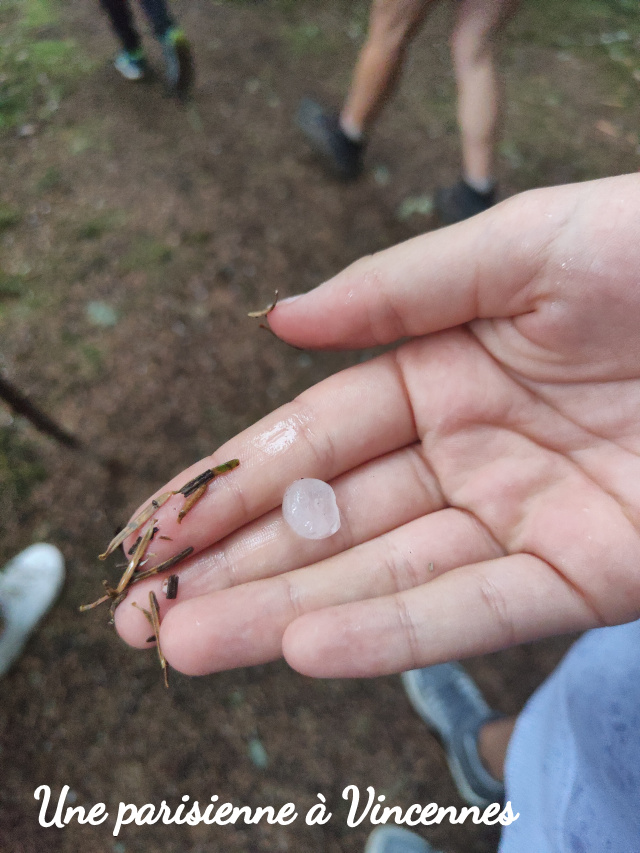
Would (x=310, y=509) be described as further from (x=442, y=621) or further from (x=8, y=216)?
(x=8, y=216)

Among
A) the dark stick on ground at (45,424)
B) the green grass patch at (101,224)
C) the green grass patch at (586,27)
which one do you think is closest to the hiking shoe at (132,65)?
the green grass patch at (101,224)

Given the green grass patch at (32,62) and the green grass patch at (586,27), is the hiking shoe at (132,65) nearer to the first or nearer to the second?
the green grass patch at (32,62)

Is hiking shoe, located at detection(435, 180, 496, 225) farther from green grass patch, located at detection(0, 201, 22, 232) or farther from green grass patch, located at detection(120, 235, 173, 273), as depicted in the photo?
green grass patch, located at detection(0, 201, 22, 232)

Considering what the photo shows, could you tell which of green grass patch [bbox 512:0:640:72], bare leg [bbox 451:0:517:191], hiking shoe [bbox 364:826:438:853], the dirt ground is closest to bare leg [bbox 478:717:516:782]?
the dirt ground

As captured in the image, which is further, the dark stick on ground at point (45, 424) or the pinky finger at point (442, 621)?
the dark stick on ground at point (45, 424)

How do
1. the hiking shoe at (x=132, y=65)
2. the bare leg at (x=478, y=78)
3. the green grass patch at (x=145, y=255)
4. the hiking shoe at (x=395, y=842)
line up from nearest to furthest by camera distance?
the hiking shoe at (x=395, y=842) < the bare leg at (x=478, y=78) < the green grass patch at (x=145, y=255) < the hiking shoe at (x=132, y=65)

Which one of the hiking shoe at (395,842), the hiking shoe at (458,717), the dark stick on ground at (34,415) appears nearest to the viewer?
the dark stick on ground at (34,415)

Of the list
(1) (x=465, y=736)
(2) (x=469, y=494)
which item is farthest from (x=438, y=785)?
(2) (x=469, y=494)

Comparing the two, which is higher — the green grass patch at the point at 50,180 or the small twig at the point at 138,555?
the green grass patch at the point at 50,180
